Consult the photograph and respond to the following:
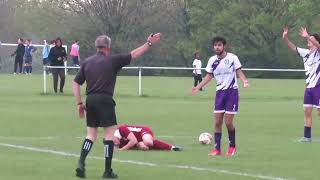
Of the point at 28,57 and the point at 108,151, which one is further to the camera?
the point at 28,57

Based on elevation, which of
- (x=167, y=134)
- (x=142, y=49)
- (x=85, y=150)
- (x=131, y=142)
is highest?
(x=142, y=49)

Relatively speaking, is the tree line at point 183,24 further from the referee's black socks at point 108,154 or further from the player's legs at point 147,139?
the referee's black socks at point 108,154

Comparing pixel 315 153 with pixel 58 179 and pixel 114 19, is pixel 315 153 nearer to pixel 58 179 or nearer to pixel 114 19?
pixel 58 179

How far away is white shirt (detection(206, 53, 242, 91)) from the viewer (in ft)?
42.7

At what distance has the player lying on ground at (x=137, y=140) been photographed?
44.6 feet

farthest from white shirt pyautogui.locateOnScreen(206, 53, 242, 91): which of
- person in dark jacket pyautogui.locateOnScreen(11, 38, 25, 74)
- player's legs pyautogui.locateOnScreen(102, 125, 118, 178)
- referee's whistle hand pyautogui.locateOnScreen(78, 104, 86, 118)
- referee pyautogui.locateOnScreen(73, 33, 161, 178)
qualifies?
person in dark jacket pyautogui.locateOnScreen(11, 38, 25, 74)

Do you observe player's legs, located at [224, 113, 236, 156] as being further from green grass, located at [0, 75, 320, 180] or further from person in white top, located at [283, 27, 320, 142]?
person in white top, located at [283, 27, 320, 142]

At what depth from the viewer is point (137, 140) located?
13.7 meters

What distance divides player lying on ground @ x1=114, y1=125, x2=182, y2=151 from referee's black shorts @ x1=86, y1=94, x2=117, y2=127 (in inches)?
127

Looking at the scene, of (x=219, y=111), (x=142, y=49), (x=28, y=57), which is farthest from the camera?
(x=28, y=57)

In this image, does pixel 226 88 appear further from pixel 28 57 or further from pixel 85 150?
pixel 28 57

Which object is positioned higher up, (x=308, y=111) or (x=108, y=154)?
(x=308, y=111)

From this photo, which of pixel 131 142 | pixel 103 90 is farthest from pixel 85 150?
pixel 131 142

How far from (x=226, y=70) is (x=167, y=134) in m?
4.03
